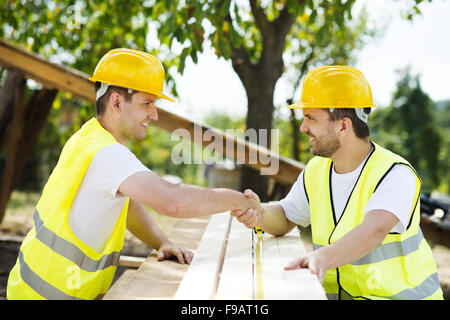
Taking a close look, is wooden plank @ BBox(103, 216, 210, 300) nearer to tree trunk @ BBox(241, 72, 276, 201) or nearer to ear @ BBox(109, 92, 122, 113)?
ear @ BBox(109, 92, 122, 113)

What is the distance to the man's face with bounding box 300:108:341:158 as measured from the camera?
8.64ft

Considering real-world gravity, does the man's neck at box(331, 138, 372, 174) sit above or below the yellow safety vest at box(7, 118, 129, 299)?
above

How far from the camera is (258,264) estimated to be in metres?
2.18

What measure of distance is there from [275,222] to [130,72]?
1.36 meters

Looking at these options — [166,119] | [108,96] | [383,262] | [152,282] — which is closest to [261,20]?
[166,119]

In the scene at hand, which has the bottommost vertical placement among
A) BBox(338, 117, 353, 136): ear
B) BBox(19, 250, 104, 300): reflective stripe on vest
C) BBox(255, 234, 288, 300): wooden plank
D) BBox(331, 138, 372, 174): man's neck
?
BBox(19, 250, 104, 300): reflective stripe on vest

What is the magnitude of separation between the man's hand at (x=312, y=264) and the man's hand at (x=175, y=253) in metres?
0.71

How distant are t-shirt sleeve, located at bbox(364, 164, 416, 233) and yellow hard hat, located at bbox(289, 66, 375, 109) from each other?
46 cm

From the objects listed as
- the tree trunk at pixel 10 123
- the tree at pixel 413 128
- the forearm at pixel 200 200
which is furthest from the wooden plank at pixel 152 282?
the tree at pixel 413 128

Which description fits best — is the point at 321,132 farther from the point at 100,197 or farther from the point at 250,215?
the point at 100,197

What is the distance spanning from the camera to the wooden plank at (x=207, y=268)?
1786mm

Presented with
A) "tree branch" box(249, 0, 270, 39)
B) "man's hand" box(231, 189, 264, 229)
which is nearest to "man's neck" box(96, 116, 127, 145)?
"man's hand" box(231, 189, 264, 229)

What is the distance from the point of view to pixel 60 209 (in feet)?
6.88
